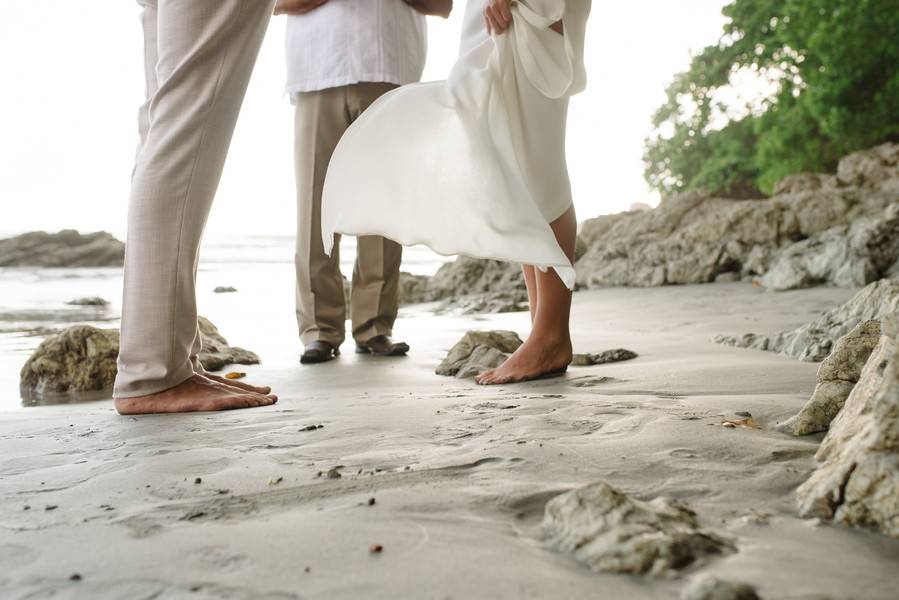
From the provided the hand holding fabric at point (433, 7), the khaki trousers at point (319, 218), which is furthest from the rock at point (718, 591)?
the hand holding fabric at point (433, 7)

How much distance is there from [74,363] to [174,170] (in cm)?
127

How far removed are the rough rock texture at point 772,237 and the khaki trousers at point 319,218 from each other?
384cm

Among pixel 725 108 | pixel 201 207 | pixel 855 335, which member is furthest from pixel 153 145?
pixel 725 108

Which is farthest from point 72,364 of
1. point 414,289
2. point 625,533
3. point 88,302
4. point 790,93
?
point 790,93

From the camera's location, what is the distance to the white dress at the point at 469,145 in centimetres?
265

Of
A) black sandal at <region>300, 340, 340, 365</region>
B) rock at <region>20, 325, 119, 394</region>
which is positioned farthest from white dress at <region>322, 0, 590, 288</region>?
rock at <region>20, 325, 119, 394</region>

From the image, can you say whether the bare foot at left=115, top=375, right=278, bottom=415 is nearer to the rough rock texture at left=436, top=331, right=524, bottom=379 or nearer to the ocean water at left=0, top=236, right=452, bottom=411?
the ocean water at left=0, top=236, right=452, bottom=411

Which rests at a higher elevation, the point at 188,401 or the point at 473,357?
the point at 473,357

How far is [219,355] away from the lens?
359 centimetres

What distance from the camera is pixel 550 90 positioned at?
9.21ft

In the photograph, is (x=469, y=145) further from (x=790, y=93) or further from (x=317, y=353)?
(x=790, y=93)

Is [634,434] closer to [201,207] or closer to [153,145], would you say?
[201,207]

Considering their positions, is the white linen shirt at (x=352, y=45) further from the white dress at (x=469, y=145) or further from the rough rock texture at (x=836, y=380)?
the rough rock texture at (x=836, y=380)

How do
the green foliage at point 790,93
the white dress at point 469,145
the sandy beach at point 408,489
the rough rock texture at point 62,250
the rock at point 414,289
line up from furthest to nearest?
the rough rock texture at point 62,250, the green foliage at point 790,93, the rock at point 414,289, the white dress at point 469,145, the sandy beach at point 408,489
